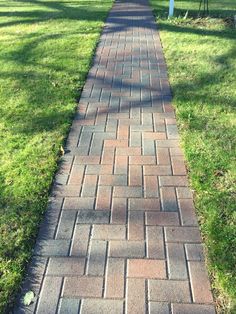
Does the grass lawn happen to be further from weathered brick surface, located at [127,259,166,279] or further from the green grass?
the green grass

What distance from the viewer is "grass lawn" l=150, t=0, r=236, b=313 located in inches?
108

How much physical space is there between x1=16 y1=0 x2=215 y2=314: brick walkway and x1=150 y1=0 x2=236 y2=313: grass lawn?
0.10m

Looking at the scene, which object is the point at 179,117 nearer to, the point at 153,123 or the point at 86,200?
the point at 153,123

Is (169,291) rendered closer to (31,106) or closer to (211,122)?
(211,122)

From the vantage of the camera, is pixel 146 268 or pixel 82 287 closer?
pixel 82 287

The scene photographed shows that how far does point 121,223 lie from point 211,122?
1.82m

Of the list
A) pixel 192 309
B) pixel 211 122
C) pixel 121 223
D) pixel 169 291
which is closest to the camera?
pixel 192 309

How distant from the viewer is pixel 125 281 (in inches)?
100

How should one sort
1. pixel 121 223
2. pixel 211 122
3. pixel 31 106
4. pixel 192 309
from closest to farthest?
pixel 192 309 < pixel 121 223 < pixel 211 122 < pixel 31 106

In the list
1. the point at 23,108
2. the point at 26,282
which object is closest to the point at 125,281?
the point at 26,282

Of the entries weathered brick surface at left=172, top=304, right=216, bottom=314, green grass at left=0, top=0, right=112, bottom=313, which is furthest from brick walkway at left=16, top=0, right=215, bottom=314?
green grass at left=0, top=0, right=112, bottom=313

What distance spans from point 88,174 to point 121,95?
1771 mm

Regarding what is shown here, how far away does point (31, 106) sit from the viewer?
473cm

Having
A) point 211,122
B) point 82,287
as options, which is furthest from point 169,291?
point 211,122
